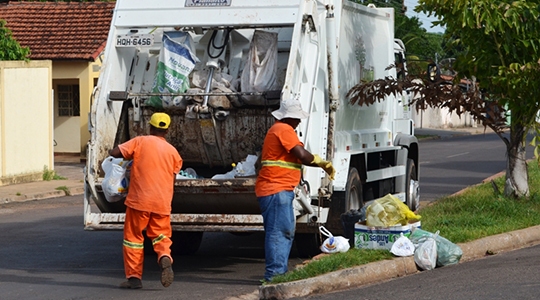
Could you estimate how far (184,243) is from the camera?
423 inches

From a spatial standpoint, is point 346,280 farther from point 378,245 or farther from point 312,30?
point 312,30

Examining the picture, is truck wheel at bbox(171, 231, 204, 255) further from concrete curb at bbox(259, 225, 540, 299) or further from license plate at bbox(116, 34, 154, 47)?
concrete curb at bbox(259, 225, 540, 299)

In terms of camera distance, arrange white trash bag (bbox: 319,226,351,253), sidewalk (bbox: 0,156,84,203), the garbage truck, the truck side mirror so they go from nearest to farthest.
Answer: white trash bag (bbox: 319,226,351,253) → the garbage truck → the truck side mirror → sidewalk (bbox: 0,156,84,203)

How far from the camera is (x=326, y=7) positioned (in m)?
9.95

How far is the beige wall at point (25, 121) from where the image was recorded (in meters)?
19.1

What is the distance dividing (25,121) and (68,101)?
22.1 ft

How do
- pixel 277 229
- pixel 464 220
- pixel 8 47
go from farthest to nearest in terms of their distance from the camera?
pixel 8 47
pixel 464 220
pixel 277 229

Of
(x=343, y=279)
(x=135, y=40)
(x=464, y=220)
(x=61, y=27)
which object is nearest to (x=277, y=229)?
(x=343, y=279)

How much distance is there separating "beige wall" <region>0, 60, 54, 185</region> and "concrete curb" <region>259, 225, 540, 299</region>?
11.7 metres

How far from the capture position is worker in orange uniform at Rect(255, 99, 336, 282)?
805 cm

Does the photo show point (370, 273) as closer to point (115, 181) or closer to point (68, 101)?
point (115, 181)

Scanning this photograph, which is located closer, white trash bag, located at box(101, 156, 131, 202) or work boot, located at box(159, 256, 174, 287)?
work boot, located at box(159, 256, 174, 287)

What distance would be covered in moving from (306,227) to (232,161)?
131cm

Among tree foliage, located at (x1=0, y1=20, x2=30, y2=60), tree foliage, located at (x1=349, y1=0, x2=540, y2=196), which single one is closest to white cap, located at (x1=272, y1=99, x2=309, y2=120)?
tree foliage, located at (x1=349, y1=0, x2=540, y2=196)
